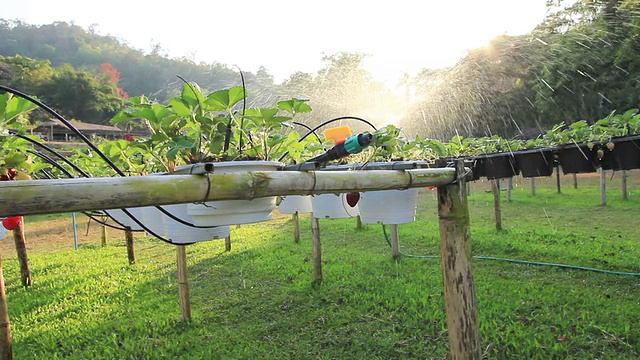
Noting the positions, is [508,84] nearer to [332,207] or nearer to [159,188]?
[332,207]

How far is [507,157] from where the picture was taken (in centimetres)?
307

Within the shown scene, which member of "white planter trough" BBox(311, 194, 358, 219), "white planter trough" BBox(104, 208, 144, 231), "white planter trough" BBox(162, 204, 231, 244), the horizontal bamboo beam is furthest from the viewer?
"white planter trough" BBox(311, 194, 358, 219)

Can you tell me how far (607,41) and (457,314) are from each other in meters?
9.43

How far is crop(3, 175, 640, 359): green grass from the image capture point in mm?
2391

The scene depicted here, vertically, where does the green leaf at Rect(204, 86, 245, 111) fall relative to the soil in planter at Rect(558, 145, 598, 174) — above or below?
above

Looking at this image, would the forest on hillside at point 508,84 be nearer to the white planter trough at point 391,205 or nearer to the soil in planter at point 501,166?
the soil in planter at point 501,166

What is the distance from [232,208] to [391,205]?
3.16ft

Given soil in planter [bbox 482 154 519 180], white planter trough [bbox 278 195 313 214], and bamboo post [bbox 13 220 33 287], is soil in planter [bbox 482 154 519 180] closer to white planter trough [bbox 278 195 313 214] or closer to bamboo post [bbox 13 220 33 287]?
white planter trough [bbox 278 195 313 214]

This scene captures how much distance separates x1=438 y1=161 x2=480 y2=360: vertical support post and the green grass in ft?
2.61

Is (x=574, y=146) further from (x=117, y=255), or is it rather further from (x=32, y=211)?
(x=117, y=255)

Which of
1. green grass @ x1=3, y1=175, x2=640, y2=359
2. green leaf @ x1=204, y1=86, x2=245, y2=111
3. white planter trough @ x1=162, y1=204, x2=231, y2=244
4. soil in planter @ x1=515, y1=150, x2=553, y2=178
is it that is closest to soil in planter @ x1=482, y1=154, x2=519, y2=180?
soil in planter @ x1=515, y1=150, x2=553, y2=178

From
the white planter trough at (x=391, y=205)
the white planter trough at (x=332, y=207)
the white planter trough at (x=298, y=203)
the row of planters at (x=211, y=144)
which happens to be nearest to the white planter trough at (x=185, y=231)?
the row of planters at (x=211, y=144)

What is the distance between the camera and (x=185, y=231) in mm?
1356

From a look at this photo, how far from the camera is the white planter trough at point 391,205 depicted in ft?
6.09
